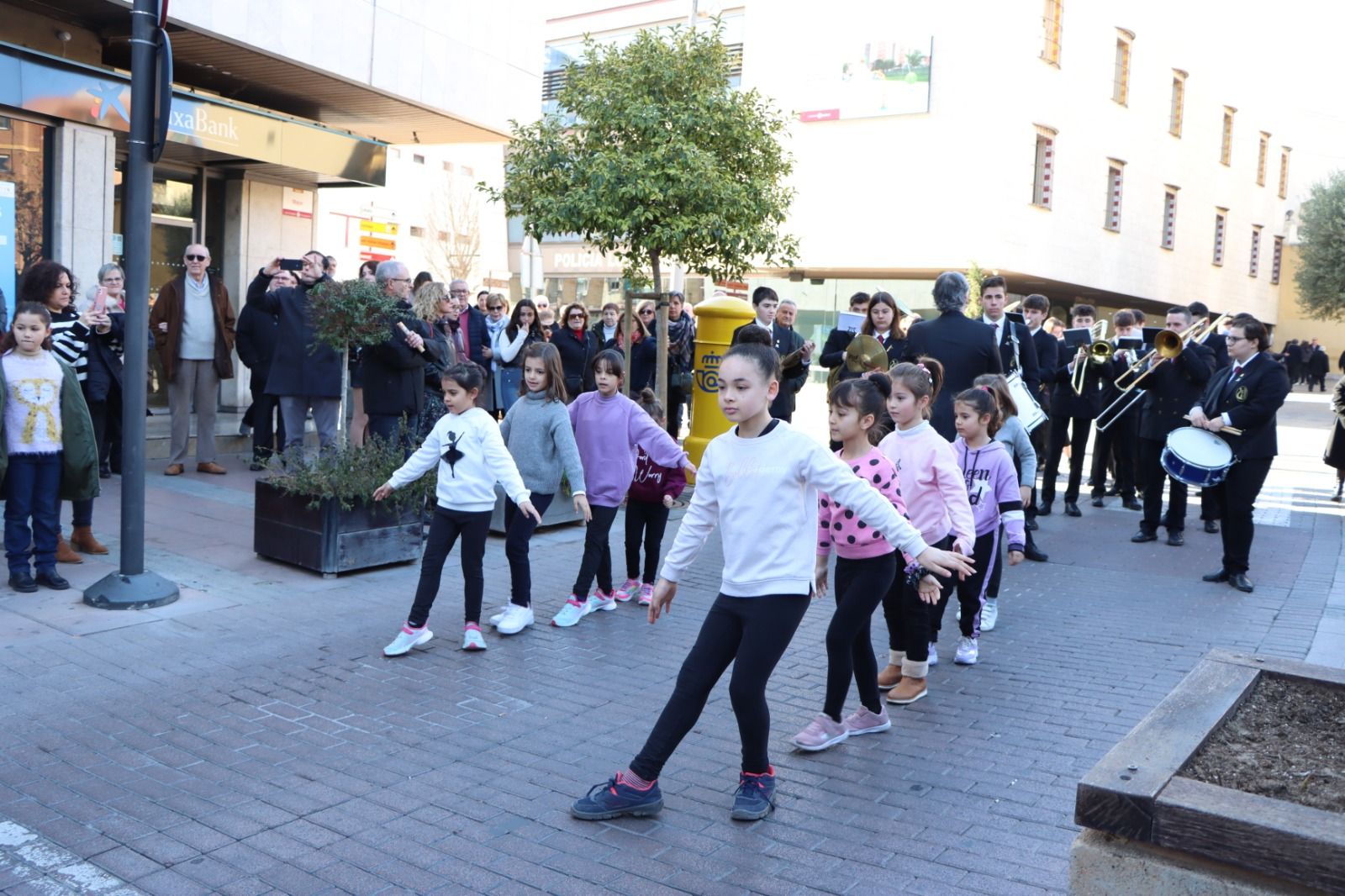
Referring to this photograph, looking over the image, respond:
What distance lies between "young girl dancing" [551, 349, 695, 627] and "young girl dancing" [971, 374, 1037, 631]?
190 centimetres

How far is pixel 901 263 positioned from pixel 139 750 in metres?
28.8

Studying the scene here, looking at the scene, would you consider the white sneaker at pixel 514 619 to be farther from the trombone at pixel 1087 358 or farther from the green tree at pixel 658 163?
the trombone at pixel 1087 358

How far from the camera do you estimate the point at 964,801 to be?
4465 mm

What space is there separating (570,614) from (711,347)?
18.4ft

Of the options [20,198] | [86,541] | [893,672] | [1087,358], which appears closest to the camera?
[893,672]

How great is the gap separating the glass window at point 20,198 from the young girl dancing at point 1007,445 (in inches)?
338

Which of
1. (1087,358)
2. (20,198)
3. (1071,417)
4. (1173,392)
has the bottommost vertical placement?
(1071,417)

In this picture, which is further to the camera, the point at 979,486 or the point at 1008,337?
the point at 1008,337

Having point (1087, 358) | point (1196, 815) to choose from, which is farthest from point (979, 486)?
point (1087, 358)

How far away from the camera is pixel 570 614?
7.01 metres

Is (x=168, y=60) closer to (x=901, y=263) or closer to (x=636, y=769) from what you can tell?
(x=636, y=769)

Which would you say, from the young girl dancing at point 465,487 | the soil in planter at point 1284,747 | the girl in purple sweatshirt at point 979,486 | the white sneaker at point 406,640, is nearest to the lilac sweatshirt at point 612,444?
the young girl dancing at point 465,487

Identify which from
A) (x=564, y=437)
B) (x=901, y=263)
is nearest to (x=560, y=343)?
(x=564, y=437)

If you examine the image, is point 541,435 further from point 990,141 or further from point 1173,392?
point 990,141
